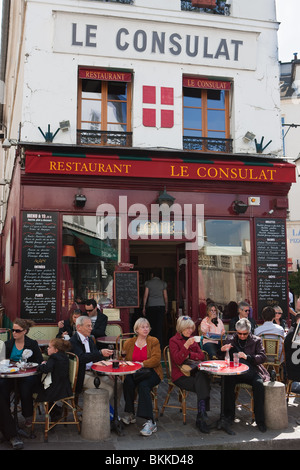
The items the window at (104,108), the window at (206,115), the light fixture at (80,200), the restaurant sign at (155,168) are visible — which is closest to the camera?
the restaurant sign at (155,168)

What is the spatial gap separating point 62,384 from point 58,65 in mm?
6665

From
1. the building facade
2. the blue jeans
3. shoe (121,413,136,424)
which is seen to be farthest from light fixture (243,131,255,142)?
shoe (121,413,136,424)

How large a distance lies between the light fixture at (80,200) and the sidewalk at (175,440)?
4567 millimetres

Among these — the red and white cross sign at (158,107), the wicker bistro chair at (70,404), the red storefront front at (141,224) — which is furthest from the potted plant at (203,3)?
the wicker bistro chair at (70,404)

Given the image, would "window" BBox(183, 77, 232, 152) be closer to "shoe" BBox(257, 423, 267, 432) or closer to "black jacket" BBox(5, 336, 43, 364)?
"black jacket" BBox(5, 336, 43, 364)

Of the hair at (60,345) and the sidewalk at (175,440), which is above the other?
the hair at (60,345)

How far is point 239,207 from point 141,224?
2.21 metres

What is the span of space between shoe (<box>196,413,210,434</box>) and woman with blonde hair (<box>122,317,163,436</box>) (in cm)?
56

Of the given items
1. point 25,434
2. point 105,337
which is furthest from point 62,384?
point 105,337

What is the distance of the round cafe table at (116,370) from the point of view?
5.37 meters

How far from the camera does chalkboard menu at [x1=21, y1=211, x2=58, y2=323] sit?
870 centimetres

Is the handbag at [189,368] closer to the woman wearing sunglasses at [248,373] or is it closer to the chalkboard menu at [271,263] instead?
the woman wearing sunglasses at [248,373]

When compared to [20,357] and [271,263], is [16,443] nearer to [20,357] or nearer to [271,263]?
[20,357]
